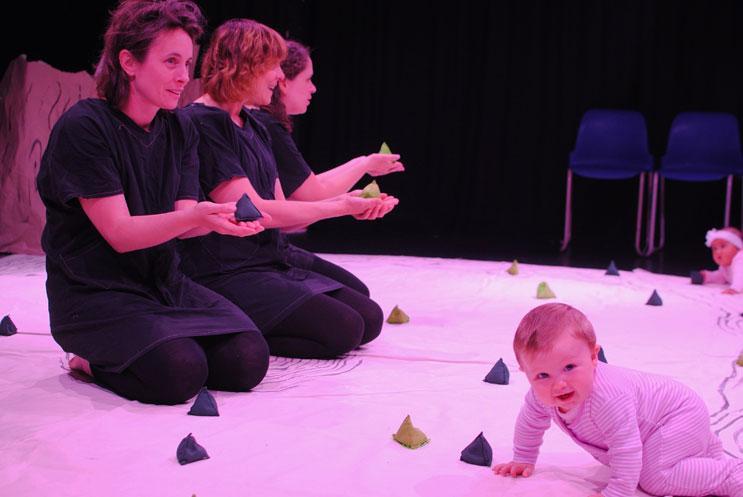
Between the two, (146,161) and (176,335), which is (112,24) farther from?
(176,335)

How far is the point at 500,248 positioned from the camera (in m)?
7.20

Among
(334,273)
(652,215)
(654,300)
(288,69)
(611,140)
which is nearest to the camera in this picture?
(288,69)

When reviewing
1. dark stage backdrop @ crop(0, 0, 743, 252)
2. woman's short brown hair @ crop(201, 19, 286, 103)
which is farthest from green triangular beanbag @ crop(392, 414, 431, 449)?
dark stage backdrop @ crop(0, 0, 743, 252)

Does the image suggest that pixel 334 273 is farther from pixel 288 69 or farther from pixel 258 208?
pixel 288 69

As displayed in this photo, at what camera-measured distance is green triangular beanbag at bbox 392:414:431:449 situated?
2.54 meters

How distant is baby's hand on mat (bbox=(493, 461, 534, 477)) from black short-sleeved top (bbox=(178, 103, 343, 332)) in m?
1.33

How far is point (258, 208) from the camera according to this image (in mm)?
3469

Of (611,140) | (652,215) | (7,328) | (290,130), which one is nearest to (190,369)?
(7,328)

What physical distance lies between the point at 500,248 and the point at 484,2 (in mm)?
2349

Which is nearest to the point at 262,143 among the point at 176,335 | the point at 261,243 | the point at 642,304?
the point at 261,243

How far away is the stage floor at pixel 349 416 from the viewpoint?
2270mm

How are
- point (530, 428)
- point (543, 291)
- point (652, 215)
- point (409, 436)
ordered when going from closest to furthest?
1. point (530, 428)
2. point (409, 436)
3. point (543, 291)
4. point (652, 215)

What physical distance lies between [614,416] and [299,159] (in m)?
2.36

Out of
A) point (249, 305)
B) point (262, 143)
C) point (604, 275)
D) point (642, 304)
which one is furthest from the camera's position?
point (604, 275)
